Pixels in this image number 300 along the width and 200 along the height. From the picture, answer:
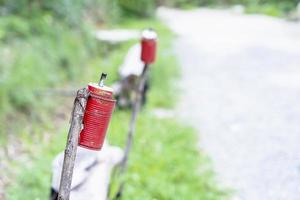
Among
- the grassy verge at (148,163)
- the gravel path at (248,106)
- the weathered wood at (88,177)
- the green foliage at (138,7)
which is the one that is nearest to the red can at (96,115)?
the weathered wood at (88,177)

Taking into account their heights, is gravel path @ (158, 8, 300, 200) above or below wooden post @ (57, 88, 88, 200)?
below

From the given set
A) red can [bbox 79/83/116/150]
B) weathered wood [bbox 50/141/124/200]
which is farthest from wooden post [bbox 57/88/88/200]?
weathered wood [bbox 50/141/124/200]

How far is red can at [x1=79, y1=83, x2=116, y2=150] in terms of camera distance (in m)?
2.16

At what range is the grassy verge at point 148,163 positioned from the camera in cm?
416

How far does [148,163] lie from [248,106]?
2.73 m

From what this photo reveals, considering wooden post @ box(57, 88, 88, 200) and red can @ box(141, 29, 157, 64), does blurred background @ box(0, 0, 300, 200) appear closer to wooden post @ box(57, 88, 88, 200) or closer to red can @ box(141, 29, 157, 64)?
red can @ box(141, 29, 157, 64)

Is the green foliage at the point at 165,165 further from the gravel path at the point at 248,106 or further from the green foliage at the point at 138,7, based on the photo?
the green foliage at the point at 138,7

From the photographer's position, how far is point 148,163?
193 inches

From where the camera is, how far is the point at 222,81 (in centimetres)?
895

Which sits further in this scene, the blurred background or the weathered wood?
the blurred background

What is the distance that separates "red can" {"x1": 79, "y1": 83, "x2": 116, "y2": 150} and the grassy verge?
179 cm

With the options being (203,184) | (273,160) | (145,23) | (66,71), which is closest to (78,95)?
(203,184)

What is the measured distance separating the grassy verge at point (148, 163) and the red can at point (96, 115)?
70.7 inches

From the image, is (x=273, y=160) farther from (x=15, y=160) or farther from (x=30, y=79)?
(x=30, y=79)
